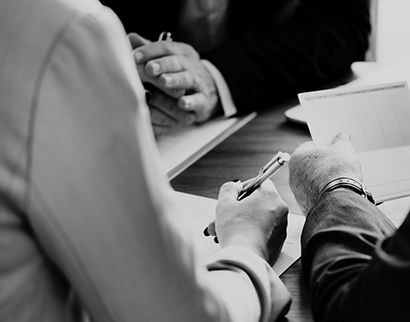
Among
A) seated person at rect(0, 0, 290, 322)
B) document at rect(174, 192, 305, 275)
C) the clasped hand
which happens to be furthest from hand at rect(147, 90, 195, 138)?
seated person at rect(0, 0, 290, 322)

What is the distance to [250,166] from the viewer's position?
1.14m

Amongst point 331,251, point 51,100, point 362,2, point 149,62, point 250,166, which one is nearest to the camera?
point 51,100

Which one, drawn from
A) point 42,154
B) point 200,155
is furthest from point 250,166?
point 42,154

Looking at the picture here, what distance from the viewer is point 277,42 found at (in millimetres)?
1577

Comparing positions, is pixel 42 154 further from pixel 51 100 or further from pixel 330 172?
pixel 330 172

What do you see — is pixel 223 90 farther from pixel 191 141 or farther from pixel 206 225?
pixel 206 225

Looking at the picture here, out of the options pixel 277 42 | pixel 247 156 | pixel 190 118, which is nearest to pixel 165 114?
pixel 190 118

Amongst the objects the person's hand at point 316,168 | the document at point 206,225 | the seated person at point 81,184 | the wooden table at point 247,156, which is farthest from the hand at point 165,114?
the seated person at point 81,184

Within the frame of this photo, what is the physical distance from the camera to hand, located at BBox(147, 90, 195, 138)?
1.36 m

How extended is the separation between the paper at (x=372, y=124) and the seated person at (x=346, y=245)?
6 cm

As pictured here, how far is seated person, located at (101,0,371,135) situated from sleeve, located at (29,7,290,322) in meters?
0.83

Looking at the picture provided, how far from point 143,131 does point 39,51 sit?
0.11 meters

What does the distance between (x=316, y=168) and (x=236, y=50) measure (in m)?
0.69

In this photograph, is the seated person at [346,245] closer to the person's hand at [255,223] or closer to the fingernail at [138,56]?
the person's hand at [255,223]
